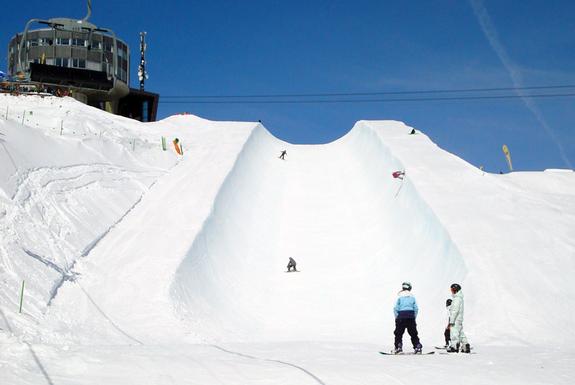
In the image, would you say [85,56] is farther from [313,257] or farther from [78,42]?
[313,257]

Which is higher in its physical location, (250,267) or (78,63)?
(78,63)

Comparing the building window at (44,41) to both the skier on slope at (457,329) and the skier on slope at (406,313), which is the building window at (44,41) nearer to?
the skier on slope at (406,313)

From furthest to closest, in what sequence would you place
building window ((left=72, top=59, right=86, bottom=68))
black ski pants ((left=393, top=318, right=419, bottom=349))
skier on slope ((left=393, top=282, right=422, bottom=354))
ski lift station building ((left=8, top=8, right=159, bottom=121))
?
1. building window ((left=72, top=59, right=86, bottom=68))
2. ski lift station building ((left=8, top=8, right=159, bottom=121))
3. skier on slope ((left=393, top=282, right=422, bottom=354))
4. black ski pants ((left=393, top=318, right=419, bottom=349))

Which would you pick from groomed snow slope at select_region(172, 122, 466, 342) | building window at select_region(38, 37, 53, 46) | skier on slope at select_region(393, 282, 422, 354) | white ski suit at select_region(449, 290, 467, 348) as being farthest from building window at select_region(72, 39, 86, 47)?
white ski suit at select_region(449, 290, 467, 348)

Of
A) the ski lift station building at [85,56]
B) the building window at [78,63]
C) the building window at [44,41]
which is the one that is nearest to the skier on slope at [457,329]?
the ski lift station building at [85,56]

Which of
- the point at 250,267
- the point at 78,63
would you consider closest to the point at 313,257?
the point at 250,267

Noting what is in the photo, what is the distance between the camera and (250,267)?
55.4ft

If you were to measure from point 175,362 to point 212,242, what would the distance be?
9341 millimetres

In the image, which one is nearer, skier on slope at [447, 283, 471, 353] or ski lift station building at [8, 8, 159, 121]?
skier on slope at [447, 283, 471, 353]

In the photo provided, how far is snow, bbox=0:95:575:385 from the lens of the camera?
7.43 meters

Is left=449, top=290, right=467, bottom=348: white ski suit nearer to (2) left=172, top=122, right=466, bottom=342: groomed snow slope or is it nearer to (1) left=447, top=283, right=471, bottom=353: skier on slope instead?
(1) left=447, top=283, right=471, bottom=353: skier on slope

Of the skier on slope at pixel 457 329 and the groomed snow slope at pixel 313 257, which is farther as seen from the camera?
the groomed snow slope at pixel 313 257

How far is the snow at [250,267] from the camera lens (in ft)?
24.4

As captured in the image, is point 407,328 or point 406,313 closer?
point 407,328
